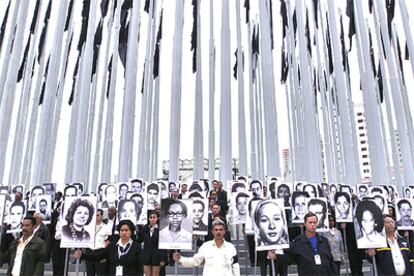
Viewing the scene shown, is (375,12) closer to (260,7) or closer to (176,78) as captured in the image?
(260,7)

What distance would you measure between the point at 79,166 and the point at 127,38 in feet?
20.2

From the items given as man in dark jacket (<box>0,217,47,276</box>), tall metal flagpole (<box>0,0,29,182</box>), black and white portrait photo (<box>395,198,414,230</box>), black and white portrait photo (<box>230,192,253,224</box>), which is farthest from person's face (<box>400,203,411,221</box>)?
tall metal flagpole (<box>0,0,29,182</box>)

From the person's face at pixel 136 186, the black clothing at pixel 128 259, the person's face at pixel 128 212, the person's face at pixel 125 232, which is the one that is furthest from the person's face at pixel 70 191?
the person's face at pixel 125 232

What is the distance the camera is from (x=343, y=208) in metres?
9.20

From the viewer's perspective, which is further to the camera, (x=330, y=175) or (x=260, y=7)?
(x=330, y=175)

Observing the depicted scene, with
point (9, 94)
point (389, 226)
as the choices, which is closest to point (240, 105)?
point (9, 94)

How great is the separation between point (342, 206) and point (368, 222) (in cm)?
225

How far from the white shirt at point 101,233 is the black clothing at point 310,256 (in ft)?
11.9

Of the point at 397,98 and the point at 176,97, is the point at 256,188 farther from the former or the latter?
the point at 397,98

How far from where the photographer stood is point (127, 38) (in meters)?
18.7

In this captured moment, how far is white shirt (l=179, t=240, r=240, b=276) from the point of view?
18.9 feet

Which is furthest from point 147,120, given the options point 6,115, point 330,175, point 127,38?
point 330,175

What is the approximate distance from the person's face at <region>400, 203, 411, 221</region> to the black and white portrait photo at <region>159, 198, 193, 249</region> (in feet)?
16.1

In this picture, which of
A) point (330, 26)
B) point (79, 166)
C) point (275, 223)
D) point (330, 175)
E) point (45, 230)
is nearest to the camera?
point (275, 223)
